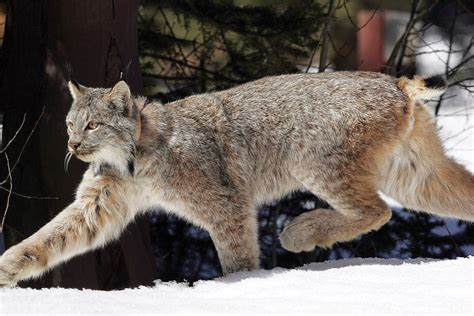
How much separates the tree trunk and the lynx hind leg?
160 centimetres

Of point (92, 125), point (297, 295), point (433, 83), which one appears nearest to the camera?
point (297, 295)

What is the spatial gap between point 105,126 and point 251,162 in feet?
2.96

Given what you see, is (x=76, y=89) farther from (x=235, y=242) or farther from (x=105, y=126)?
(x=235, y=242)

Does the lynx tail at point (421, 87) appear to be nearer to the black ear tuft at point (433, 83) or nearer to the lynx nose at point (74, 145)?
the black ear tuft at point (433, 83)

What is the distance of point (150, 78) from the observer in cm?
826

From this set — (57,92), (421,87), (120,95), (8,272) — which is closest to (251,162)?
(120,95)

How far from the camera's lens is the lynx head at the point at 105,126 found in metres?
5.14

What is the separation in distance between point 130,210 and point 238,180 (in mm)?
615

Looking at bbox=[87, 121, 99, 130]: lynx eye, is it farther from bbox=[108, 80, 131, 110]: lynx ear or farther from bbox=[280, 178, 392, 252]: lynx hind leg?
bbox=[280, 178, 392, 252]: lynx hind leg

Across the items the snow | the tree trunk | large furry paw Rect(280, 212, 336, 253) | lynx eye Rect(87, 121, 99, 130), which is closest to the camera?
the snow

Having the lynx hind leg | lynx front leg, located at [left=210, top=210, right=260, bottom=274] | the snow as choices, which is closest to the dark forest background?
lynx front leg, located at [left=210, top=210, right=260, bottom=274]

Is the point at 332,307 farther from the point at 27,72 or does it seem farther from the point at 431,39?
the point at 431,39

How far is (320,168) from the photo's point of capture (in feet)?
17.8

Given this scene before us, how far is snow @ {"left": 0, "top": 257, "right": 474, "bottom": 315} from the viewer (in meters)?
4.11
